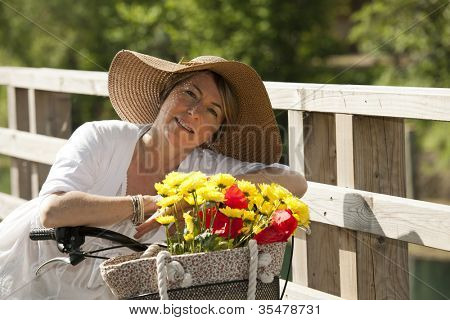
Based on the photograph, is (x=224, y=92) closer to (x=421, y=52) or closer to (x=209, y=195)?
(x=209, y=195)

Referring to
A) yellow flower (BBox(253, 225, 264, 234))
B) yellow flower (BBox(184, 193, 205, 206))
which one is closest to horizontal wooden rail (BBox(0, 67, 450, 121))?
yellow flower (BBox(253, 225, 264, 234))

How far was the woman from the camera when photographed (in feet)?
8.79

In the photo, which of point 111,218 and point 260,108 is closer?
point 111,218

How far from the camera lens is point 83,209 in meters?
2.45

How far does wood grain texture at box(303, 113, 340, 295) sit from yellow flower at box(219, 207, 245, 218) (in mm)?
1039

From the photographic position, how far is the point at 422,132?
12.4 metres

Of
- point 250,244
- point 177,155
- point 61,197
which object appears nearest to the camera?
point 250,244

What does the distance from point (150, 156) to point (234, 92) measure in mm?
344

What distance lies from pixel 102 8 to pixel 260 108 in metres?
12.2

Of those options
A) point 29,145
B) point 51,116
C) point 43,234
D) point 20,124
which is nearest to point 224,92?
point 43,234
